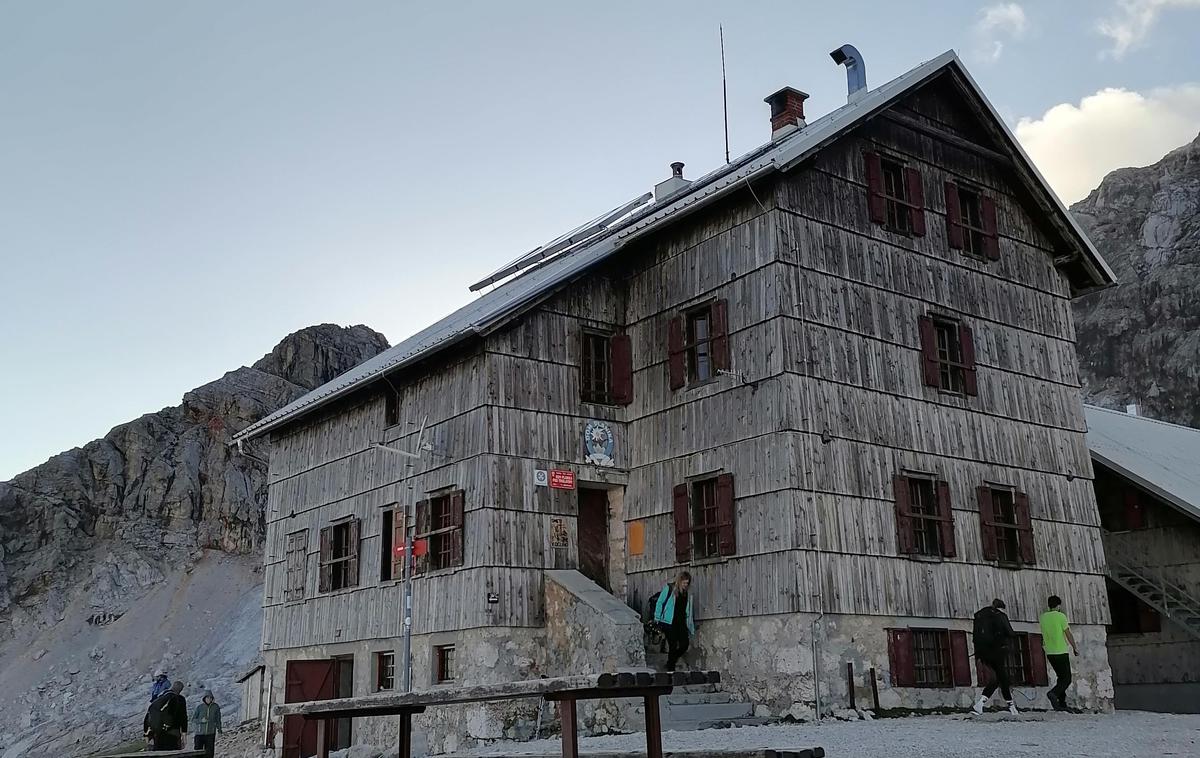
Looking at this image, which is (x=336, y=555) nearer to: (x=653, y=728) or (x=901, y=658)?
(x=901, y=658)

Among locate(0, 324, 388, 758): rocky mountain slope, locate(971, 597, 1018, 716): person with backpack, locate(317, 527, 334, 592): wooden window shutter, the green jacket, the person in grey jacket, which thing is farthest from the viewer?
locate(0, 324, 388, 758): rocky mountain slope

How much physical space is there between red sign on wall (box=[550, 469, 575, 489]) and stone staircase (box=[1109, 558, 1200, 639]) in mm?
12369

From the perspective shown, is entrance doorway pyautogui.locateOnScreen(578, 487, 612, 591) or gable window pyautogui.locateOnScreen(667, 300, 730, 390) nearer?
gable window pyautogui.locateOnScreen(667, 300, 730, 390)

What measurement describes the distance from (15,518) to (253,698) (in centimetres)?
3245

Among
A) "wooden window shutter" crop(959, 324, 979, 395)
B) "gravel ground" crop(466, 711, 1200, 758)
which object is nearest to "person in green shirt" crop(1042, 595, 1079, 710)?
"gravel ground" crop(466, 711, 1200, 758)

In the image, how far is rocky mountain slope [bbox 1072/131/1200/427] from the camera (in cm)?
6131

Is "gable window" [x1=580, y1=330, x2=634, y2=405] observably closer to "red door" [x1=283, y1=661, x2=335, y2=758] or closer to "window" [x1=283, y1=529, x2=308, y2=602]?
"red door" [x1=283, y1=661, x2=335, y2=758]

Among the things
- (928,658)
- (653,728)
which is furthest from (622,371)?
(653,728)

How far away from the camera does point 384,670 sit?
20.8 m

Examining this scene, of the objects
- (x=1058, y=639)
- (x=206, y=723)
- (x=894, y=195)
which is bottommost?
(x=206, y=723)

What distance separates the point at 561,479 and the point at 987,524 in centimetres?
731

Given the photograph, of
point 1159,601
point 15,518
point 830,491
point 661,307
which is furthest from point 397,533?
point 15,518

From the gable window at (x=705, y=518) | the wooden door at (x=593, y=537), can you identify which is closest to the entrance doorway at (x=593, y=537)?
the wooden door at (x=593, y=537)

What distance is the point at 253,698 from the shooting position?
29844 mm
